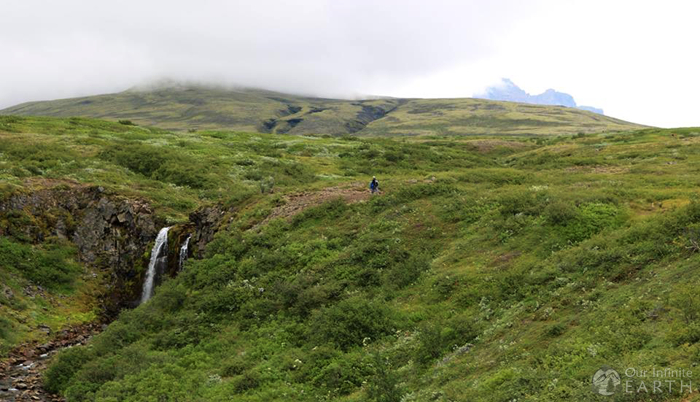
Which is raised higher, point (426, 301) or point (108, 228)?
point (426, 301)

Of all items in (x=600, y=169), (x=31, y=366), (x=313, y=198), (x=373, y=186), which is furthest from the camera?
(x=600, y=169)

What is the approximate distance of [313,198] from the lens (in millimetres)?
38094

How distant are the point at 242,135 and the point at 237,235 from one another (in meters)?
58.0

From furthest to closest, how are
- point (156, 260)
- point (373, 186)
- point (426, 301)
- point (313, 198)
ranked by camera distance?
point (156, 260), point (313, 198), point (373, 186), point (426, 301)

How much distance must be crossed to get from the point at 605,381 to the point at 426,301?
11.3m

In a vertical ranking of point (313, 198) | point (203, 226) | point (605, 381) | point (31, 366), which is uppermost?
point (605, 381)

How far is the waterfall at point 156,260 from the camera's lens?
122 feet

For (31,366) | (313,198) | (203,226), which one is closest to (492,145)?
(313,198)

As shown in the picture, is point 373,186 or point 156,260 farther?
point 156,260

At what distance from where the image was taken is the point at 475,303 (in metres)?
20.6

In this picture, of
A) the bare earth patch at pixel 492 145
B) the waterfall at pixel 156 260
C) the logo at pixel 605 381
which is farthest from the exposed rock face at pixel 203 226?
the bare earth patch at pixel 492 145

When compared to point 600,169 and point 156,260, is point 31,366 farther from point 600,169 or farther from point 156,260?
point 600,169

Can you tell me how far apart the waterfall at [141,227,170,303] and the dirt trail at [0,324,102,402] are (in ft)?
16.0

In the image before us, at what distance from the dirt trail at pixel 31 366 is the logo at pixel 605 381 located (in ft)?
76.7
